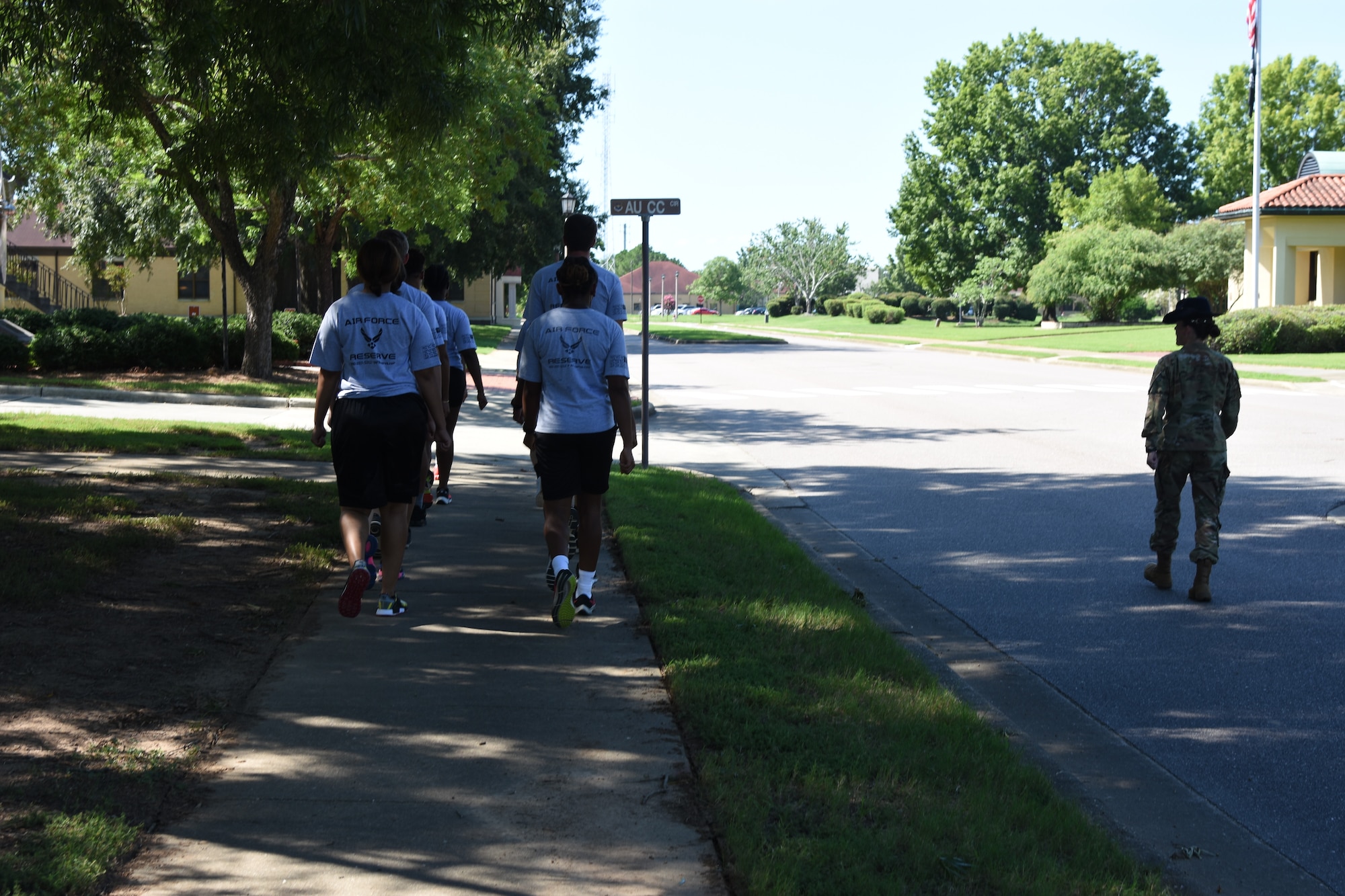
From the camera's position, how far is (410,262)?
27.7 feet

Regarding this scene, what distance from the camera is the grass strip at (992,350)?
1495 inches

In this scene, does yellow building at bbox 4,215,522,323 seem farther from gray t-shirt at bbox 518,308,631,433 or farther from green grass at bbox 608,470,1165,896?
green grass at bbox 608,470,1165,896

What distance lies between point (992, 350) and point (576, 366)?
37.4 meters

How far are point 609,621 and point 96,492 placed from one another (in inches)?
202

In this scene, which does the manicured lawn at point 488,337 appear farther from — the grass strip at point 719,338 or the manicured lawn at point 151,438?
the manicured lawn at point 151,438

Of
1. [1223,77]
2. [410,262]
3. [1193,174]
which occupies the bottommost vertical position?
[410,262]

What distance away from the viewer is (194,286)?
54.0 metres

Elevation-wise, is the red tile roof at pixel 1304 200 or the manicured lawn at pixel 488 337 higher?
the red tile roof at pixel 1304 200

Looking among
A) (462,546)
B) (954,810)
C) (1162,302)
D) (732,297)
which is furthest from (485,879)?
(732,297)

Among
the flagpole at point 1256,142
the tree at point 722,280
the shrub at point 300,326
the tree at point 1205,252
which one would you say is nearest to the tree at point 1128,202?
the tree at point 1205,252

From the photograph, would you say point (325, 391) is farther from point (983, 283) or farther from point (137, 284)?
point (983, 283)

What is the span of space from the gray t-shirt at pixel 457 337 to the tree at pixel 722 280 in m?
149

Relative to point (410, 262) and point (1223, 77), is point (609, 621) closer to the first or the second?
point (410, 262)

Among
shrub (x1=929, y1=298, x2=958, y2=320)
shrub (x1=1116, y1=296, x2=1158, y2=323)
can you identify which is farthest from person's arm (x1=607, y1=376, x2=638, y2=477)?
shrub (x1=929, y1=298, x2=958, y2=320)
